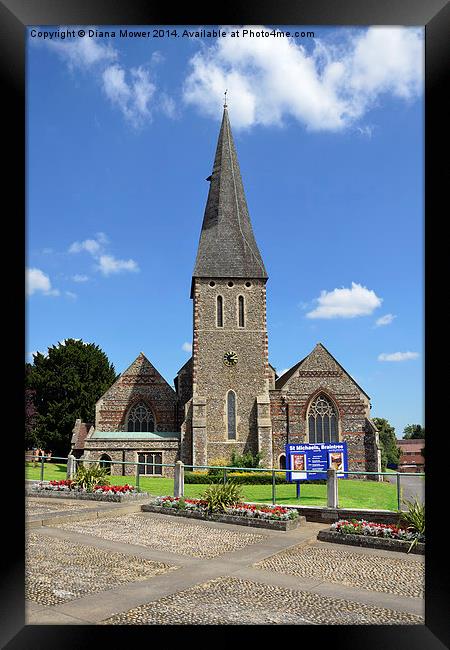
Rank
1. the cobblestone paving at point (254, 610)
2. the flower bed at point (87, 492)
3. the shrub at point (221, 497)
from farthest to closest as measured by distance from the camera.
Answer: the flower bed at point (87, 492), the shrub at point (221, 497), the cobblestone paving at point (254, 610)

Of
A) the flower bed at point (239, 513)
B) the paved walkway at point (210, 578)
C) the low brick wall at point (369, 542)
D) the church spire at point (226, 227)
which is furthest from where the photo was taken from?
the church spire at point (226, 227)

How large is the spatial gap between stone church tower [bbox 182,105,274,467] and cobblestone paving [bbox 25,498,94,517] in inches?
631

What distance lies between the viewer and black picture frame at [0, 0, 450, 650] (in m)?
3.74

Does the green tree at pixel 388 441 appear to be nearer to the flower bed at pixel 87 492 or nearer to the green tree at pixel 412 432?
the green tree at pixel 412 432

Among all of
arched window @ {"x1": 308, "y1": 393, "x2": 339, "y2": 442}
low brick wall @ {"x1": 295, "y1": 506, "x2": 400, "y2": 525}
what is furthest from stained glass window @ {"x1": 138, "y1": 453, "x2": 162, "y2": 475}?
low brick wall @ {"x1": 295, "y1": 506, "x2": 400, "y2": 525}

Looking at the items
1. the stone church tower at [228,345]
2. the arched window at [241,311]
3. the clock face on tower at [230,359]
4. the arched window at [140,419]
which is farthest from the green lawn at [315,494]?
the arched window at [241,311]

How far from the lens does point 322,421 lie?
30922 mm

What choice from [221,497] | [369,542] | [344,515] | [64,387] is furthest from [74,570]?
[64,387]

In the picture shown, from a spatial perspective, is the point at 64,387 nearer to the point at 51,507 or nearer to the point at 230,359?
the point at 230,359

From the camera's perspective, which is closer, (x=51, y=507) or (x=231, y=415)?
(x=51, y=507)

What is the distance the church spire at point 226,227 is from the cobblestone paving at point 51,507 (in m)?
20.9

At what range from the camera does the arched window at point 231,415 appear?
101 ft

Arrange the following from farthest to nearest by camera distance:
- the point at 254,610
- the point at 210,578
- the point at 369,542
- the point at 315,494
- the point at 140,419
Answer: the point at 140,419
the point at 315,494
the point at 369,542
the point at 210,578
the point at 254,610

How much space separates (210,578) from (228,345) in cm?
2559
